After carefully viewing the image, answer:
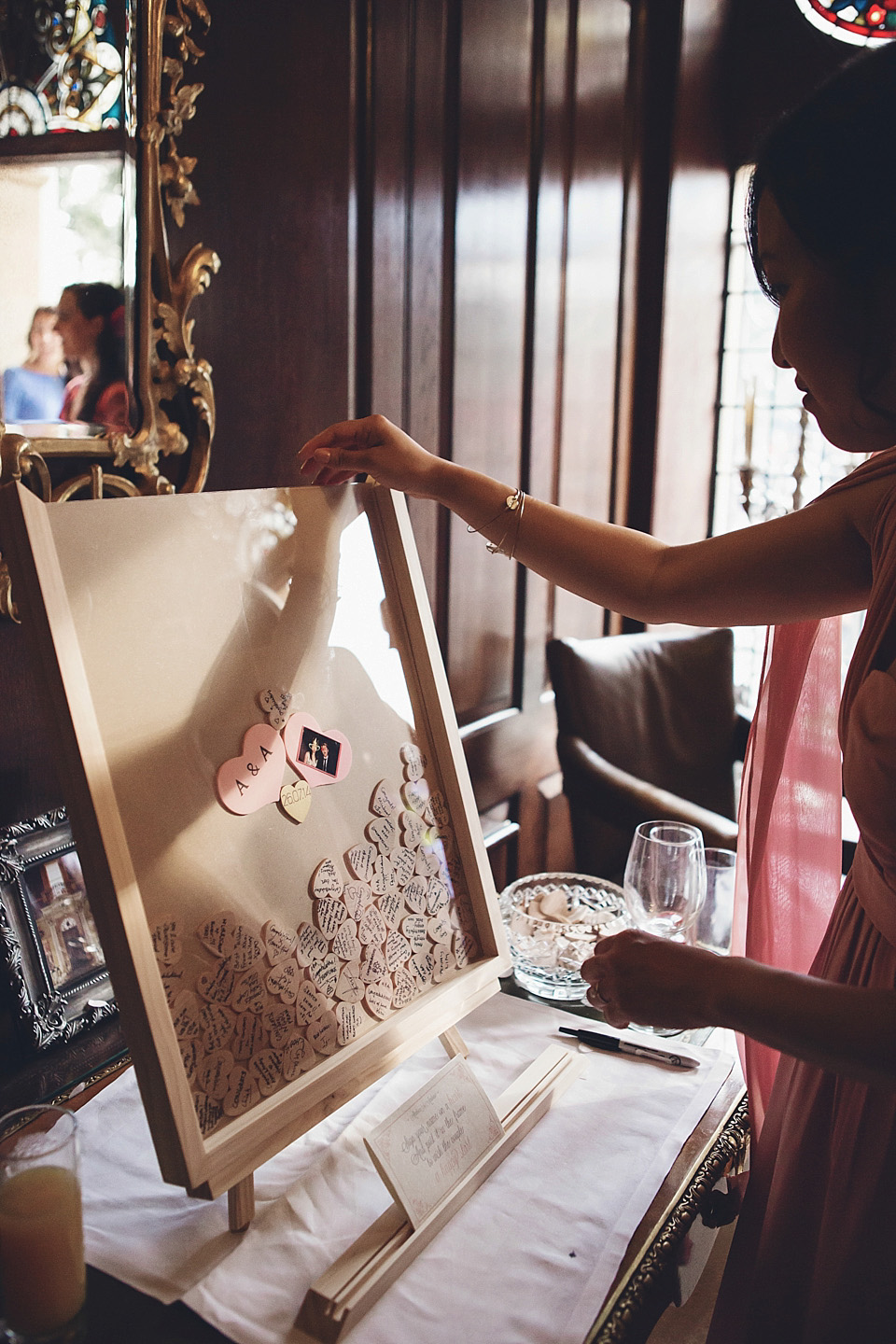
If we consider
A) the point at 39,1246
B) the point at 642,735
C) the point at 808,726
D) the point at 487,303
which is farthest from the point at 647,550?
the point at 642,735

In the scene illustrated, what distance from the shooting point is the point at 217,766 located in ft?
2.81

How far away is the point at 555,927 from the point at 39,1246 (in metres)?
0.79

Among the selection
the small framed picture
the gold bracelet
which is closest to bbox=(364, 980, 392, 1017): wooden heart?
the small framed picture

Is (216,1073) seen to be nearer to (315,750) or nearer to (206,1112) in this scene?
(206,1112)

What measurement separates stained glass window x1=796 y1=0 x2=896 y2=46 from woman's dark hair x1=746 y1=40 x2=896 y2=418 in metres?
2.77

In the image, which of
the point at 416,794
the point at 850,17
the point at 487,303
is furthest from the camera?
the point at 850,17

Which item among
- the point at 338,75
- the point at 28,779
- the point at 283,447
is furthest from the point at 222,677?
the point at 338,75

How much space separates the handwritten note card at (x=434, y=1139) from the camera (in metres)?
0.88

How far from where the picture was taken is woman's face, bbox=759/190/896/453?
83 centimetres

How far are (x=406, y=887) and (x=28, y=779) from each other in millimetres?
497

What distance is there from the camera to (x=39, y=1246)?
731mm

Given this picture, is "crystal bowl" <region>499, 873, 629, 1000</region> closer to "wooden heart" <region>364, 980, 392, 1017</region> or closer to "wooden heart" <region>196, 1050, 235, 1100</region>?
"wooden heart" <region>364, 980, 392, 1017</region>

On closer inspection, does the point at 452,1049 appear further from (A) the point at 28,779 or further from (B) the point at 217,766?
(A) the point at 28,779

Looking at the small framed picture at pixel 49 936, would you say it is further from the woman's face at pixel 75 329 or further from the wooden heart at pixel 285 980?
the woman's face at pixel 75 329
